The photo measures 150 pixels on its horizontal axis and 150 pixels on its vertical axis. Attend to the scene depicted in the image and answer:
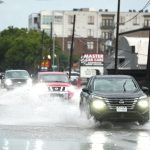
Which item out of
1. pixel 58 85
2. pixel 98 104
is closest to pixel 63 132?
pixel 98 104

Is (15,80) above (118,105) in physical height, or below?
below

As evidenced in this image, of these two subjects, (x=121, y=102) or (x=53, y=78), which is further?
(x=53, y=78)

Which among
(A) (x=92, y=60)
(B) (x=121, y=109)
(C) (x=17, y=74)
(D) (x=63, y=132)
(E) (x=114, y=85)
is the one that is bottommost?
(A) (x=92, y=60)

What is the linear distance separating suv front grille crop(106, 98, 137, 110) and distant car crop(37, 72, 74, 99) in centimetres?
1222

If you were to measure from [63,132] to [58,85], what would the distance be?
13820mm

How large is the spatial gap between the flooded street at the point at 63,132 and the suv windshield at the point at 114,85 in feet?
3.58

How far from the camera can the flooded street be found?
15.3m

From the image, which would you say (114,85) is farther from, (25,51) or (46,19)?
(46,19)

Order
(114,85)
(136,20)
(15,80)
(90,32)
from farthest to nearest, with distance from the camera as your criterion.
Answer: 1. (136,20)
2. (90,32)
3. (15,80)
4. (114,85)

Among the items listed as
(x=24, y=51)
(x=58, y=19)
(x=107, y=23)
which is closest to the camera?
(x=24, y=51)

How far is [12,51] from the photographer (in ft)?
413

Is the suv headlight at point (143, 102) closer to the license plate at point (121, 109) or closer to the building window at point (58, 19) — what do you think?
the license plate at point (121, 109)

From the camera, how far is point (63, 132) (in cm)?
1873

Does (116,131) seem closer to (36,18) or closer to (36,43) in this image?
(36,43)
